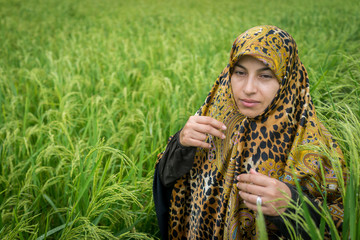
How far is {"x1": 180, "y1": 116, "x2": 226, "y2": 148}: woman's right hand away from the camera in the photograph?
1.15 metres

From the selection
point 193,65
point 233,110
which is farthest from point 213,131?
point 193,65

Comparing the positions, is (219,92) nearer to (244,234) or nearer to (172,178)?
(172,178)

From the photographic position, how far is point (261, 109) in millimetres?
1154

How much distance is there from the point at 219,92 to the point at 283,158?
410mm

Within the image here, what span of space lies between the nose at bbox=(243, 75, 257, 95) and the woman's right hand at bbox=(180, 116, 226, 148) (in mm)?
160

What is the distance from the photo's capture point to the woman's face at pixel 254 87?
1.13 metres

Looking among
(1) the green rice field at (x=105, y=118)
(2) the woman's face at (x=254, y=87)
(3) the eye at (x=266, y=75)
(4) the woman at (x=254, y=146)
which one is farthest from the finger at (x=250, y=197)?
(3) the eye at (x=266, y=75)

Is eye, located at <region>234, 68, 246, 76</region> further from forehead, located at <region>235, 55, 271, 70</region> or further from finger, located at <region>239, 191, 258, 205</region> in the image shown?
finger, located at <region>239, 191, 258, 205</region>

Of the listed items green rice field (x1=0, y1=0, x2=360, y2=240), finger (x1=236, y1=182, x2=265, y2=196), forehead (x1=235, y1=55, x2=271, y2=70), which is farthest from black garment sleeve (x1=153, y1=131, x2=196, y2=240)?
forehead (x1=235, y1=55, x2=271, y2=70)

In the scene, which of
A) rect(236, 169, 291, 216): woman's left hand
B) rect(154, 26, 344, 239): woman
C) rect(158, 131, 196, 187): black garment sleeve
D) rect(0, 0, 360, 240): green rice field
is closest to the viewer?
rect(236, 169, 291, 216): woman's left hand

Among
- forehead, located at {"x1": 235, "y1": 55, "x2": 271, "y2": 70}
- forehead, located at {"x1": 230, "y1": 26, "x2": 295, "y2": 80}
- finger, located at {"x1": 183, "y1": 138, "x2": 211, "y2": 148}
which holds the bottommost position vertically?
finger, located at {"x1": 183, "y1": 138, "x2": 211, "y2": 148}

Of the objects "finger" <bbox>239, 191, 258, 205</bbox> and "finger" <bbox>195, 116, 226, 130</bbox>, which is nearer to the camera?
"finger" <bbox>239, 191, 258, 205</bbox>

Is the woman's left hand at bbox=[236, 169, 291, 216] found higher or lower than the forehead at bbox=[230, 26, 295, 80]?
lower

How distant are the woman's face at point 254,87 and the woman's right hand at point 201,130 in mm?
124
